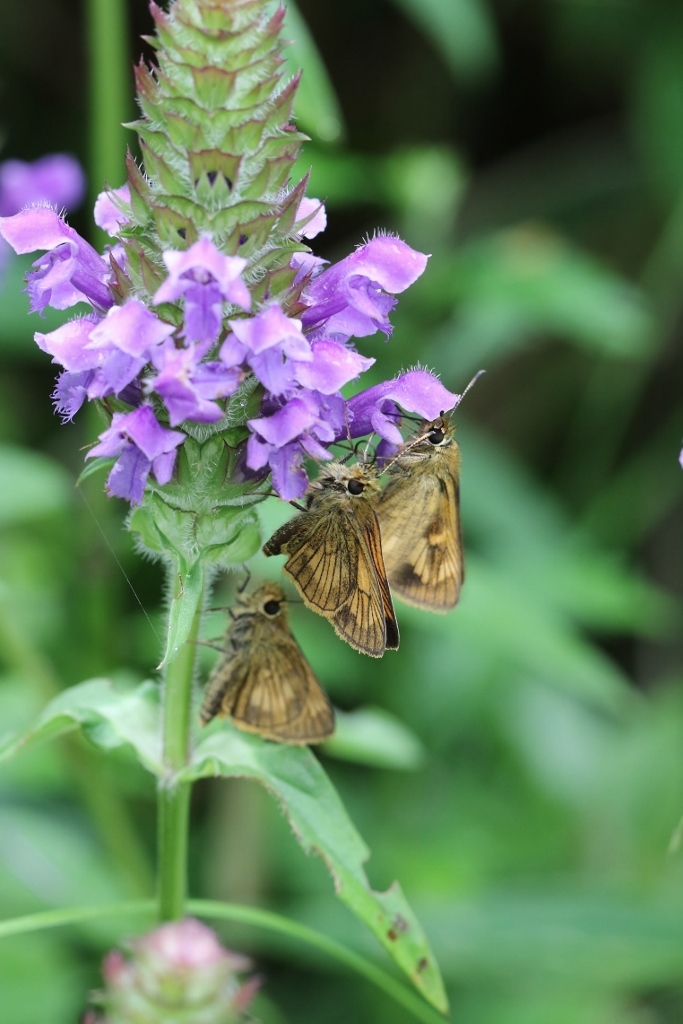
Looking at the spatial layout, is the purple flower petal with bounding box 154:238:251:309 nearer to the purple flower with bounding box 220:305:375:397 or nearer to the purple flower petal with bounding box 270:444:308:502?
the purple flower with bounding box 220:305:375:397

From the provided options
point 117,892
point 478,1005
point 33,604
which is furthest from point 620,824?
point 33,604

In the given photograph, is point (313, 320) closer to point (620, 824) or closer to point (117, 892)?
point (117, 892)

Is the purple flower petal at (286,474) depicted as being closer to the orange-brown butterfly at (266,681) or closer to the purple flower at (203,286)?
the purple flower at (203,286)

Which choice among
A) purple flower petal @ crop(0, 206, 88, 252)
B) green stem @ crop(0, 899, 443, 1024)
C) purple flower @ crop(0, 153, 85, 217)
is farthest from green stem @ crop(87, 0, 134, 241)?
green stem @ crop(0, 899, 443, 1024)

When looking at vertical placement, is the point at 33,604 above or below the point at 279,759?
below

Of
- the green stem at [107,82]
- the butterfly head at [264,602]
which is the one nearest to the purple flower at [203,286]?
the butterfly head at [264,602]

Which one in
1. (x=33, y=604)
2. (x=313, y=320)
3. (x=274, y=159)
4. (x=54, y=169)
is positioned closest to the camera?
(x=274, y=159)

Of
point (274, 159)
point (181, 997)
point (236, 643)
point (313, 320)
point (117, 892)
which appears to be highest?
point (274, 159)
